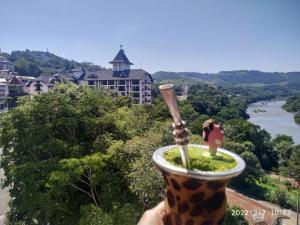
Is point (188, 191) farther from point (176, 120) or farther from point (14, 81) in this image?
point (14, 81)

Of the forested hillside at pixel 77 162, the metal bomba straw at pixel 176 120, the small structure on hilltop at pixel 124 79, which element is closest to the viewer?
the metal bomba straw at pixel 176 120

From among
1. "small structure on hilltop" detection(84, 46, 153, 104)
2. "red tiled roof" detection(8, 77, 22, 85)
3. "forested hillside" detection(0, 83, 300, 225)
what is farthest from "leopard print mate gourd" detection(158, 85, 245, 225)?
"red tiled roof" detection(8, 77, 22, 85)

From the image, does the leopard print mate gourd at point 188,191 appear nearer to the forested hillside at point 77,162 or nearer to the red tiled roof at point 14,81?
the forested hillside at point 77,162

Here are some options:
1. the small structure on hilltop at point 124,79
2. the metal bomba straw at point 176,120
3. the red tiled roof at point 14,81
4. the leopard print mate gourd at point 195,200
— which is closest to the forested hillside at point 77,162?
the leopard print mate gourd at point 195,200

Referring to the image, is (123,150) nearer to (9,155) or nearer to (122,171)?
(122,171)

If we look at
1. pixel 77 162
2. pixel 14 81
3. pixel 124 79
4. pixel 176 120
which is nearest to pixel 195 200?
pixel 176 120

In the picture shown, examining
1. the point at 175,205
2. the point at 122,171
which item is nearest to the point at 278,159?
the point at 122,171

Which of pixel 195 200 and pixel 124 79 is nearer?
pixel 195 200
